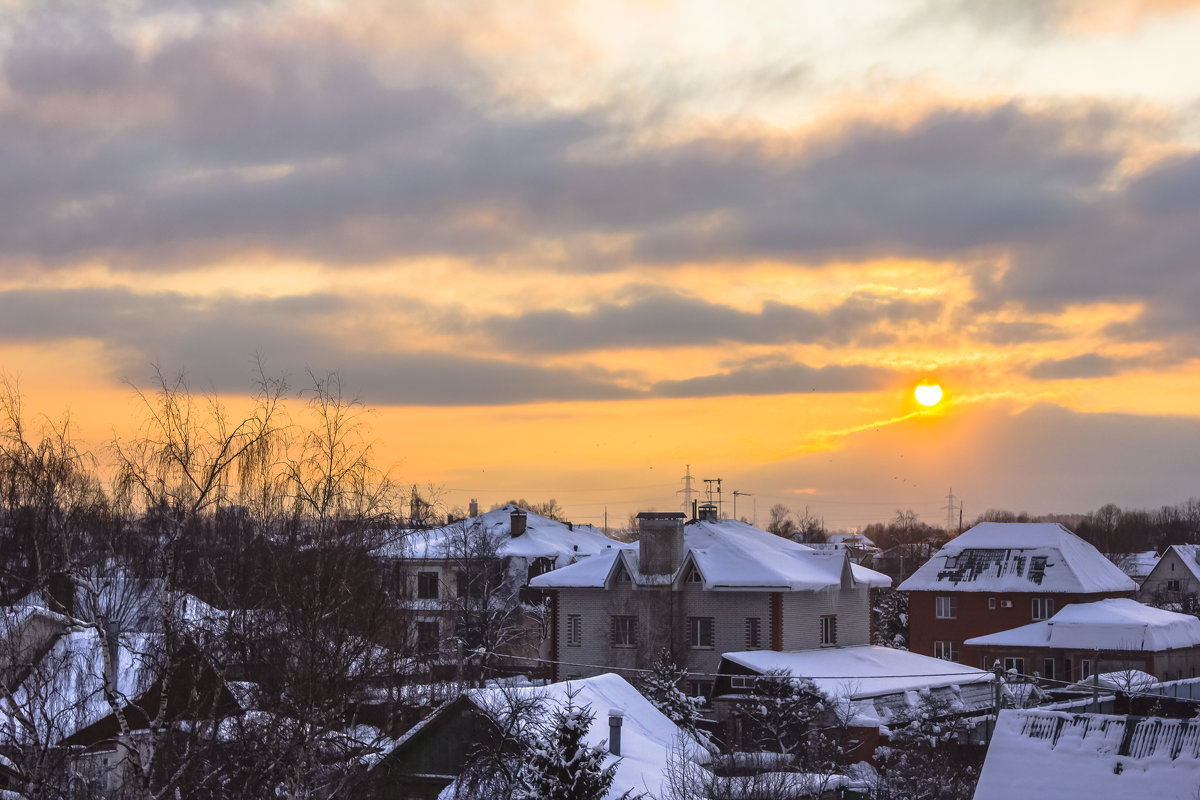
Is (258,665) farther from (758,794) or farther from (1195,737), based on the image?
(1195,737)

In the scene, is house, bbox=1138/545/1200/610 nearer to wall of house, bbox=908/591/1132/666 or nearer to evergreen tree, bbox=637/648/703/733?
wall of house, bbox=908/591/1132/666

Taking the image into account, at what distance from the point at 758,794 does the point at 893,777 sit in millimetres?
10926

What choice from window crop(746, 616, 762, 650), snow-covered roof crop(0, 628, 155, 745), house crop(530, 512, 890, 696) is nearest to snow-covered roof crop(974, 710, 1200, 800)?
snow-covered roof crop(0, 628, 155, 745)

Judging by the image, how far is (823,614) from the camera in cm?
5353

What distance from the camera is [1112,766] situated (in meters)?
24.0

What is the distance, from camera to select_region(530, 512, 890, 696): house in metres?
51.6

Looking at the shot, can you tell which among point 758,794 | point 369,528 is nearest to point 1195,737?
point 758,794

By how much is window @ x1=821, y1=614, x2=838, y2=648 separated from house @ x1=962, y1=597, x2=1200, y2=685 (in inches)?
441

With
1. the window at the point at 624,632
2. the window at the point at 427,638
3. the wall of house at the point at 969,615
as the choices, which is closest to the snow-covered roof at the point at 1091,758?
the window at the point at 427,638

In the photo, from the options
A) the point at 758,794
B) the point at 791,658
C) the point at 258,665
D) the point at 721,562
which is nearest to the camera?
the point at 758,794

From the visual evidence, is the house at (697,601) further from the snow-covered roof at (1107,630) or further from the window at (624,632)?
the snow-covered roof at (1107,630)

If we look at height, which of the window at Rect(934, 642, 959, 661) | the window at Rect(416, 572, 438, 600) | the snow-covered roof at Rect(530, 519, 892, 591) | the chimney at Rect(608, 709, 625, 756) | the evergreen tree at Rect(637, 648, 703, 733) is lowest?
the window at Rect(934, 642, 959, 661)

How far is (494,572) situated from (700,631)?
21.6 meters

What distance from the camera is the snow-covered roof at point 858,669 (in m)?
45.2
